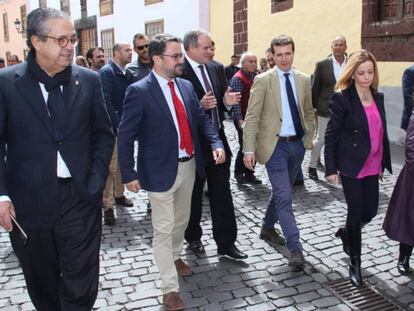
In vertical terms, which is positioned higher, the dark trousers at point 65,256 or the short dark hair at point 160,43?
the short dark hair at point 160,43

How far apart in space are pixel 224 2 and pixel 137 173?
40.1 feet

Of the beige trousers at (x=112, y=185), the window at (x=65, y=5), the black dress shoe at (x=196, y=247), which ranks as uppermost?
the window at (x=65, y=5)

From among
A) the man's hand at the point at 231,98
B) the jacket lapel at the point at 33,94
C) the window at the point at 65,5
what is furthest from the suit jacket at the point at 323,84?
the window at the point at 65,5

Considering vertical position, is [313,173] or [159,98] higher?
[159,98]

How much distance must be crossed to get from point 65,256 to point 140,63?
342 cm

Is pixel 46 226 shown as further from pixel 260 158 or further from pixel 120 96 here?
pixel 120 96

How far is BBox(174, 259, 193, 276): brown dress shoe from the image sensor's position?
4142mm

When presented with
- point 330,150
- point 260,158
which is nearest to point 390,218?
point 330,150

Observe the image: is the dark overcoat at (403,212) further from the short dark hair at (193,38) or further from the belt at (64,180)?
the belt at (64,180)

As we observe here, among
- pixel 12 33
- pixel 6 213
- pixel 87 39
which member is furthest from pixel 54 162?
pixel 12 33

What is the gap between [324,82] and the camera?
7.33 metres

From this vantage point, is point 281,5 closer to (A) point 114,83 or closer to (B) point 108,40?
(A) point 114,83

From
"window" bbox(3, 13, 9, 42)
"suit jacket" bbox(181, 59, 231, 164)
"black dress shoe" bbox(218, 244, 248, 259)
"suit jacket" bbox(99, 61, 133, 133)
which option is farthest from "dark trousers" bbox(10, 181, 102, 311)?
"window" bbox(3, 13, 9, 42)

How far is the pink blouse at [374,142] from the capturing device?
A: 3.91 metres
